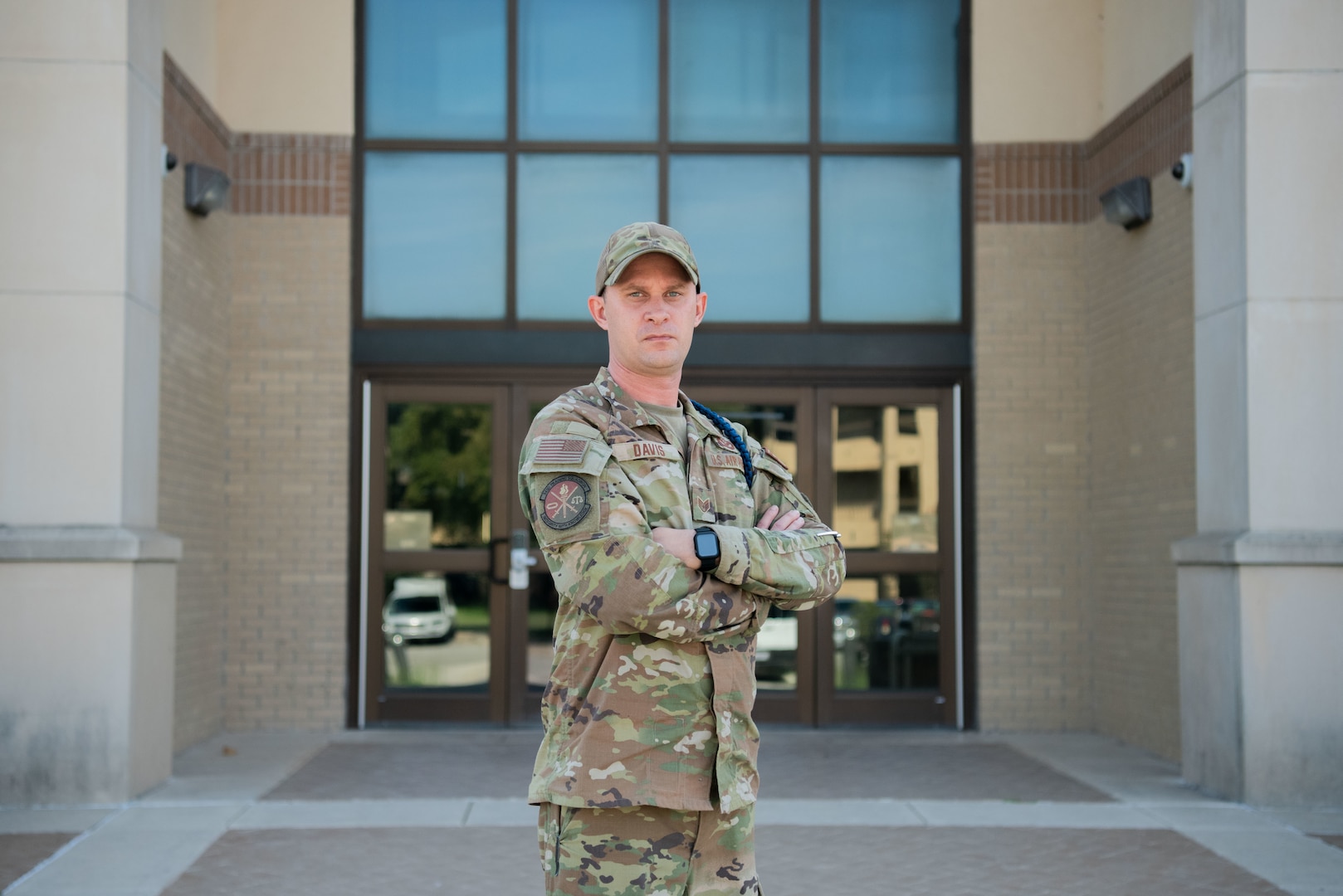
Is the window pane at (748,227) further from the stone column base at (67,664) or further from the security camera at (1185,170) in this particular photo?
the stone column base at (67,664)

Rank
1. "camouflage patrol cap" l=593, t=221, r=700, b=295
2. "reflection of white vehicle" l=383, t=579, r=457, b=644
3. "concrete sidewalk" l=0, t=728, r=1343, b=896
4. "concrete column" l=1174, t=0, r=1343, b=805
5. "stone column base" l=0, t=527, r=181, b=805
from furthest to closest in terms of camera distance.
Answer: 1. "reflection of white vehicle" l=383, t=579, r=457, b=644
2. "concrete column" l=1174, t=0, r=1343, b=805
3. "stone column base" l=0, t=527, r=181, b=805
4. "concrete sidewalk" l=0, t=728, r=1343, b=896
5. "camouflage patrol cap" l=593, t=221, r=700, b=295

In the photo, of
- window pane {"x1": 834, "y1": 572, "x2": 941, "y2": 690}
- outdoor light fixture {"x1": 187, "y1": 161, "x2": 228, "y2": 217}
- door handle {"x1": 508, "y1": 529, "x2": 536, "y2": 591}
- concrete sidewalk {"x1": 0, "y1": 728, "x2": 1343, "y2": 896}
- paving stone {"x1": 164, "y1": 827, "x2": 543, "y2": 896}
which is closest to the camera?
paving stone {"x1": 164, "y1": 827, "x2": 543, "y2": 896}

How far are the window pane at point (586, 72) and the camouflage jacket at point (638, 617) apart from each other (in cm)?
771

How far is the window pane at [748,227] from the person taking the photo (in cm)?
1027

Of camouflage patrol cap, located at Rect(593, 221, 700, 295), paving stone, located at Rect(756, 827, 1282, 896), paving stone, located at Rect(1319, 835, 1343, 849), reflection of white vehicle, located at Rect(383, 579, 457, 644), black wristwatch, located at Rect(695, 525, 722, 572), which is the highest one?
camouflage patrol cap, located at Rect(593, 221, 700, 295)

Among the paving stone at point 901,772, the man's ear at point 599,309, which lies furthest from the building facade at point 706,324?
the man's ear at point 599,309

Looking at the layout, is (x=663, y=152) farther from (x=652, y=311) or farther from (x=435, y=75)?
(x=652, y=311)

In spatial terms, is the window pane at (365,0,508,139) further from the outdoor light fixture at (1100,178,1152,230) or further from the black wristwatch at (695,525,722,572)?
the black wristwatch at (695,525,722,572)

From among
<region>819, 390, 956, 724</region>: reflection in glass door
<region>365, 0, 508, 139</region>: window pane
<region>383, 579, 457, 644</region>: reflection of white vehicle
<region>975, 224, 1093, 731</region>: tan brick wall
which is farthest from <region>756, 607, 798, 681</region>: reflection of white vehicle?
<region>365, 0, 508, 139</region>: window pane

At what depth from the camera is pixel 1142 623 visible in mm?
9156

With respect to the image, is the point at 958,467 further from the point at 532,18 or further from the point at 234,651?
the point at 234,651

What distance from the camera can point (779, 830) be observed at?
21.7 ft

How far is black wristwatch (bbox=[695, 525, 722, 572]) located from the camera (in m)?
2.76

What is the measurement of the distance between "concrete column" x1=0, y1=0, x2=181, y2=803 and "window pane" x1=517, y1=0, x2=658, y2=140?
3.35m
